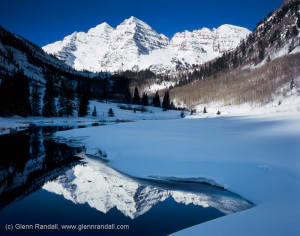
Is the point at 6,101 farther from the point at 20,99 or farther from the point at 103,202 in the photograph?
the point at 103,202

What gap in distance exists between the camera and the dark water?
21.9 ft

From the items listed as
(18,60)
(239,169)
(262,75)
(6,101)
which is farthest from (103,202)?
(18,60)

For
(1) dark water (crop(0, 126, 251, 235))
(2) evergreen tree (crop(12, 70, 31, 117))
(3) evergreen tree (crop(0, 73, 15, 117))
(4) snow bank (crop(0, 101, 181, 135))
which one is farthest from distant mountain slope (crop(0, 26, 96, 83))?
(1) dark water (crop(0, 126, 251, 235))

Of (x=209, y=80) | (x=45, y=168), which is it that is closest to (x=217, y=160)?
(x=45, y=168)

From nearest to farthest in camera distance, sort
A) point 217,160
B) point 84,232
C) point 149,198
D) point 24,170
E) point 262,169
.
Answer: point 84,232, point 149,198, point 262,169, point 217,160, point 24,170

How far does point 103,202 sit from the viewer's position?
8141 millimetres

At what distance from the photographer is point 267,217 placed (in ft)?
17.3

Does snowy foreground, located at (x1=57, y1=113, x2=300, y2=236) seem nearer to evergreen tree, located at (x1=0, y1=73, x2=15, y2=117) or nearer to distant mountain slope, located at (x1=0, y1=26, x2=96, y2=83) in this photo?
evergreen tree, located at (x1=0, y1=73, x2=15, y2=117)

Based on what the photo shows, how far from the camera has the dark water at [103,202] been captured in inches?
263

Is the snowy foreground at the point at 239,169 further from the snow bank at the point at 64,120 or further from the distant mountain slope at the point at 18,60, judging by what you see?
the distant mountain slope at the point at 18,60

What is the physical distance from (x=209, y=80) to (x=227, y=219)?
17778cm

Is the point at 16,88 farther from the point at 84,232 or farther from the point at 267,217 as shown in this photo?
the point at 267,217

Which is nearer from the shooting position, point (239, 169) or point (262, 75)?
point (239, 169)

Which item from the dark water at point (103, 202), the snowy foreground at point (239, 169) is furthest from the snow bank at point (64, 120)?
the snowy foreground at point (239, 169)
